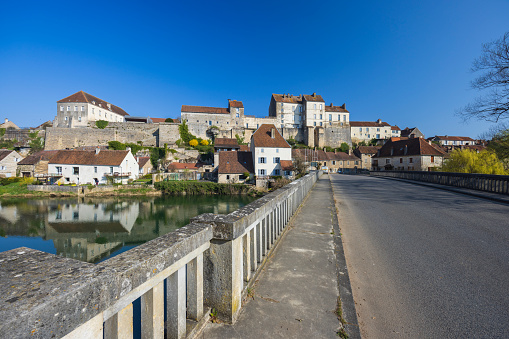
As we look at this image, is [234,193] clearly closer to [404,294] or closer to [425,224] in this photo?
[425,224]

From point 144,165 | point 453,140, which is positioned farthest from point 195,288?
point 453,140

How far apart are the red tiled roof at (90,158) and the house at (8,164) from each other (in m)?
10.9

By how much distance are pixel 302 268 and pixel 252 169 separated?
1467 inches

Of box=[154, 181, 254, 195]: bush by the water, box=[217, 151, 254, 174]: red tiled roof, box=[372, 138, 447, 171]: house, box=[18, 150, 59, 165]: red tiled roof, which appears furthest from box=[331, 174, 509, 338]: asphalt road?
box=[18, 150, 59, 165]: red tiled roof

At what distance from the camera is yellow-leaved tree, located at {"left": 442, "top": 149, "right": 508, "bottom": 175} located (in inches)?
692

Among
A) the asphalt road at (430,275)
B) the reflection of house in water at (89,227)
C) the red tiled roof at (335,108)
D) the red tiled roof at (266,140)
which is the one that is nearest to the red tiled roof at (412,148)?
the red tiled roof at (266,140)

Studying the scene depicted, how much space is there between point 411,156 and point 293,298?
47320 mm

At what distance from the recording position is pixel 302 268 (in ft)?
11.5

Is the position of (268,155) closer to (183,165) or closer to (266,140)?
(266,140)

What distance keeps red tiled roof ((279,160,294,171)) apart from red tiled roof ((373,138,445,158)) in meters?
21.7

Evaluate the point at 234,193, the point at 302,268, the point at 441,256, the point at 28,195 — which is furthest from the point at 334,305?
the point at 28,195

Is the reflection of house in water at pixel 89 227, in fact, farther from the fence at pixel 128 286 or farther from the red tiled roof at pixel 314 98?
the red tiled roof at pixel 314 98

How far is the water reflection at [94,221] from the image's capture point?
17.0 metres

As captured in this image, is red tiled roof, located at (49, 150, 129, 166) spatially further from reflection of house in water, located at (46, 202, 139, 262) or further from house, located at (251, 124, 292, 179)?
house, located at (251, 124, 292, 179)
